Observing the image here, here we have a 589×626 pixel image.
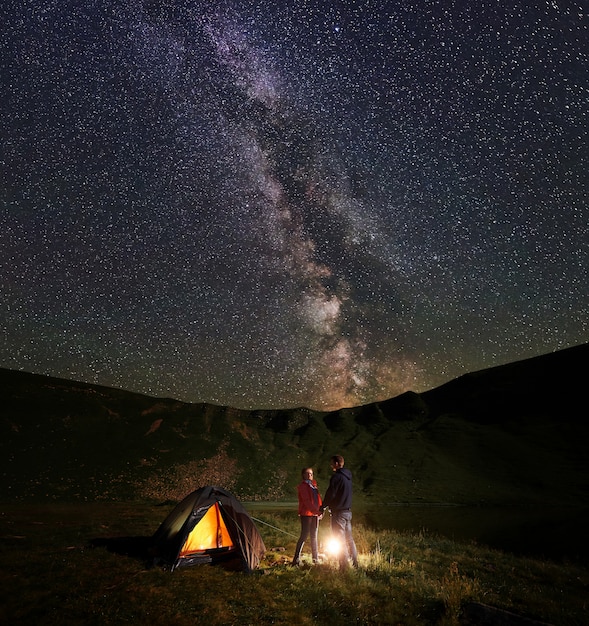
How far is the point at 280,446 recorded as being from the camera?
106688 millimetres

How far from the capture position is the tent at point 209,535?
38.3 feet

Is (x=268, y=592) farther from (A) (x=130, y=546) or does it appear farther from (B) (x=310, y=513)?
(A) (x=130, y=546)

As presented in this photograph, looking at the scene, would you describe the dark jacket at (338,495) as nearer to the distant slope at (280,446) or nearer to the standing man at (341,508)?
the standing man at (341,508)

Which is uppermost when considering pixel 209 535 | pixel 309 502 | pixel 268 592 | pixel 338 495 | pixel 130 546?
pixel 338 495

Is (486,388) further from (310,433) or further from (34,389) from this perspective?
(34,389)

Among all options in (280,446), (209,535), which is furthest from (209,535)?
(280,446)

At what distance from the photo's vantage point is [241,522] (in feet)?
41.1

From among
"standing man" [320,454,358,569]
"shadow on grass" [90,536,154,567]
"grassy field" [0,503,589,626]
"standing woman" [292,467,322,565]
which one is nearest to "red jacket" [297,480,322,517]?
"standing woman" [292,467,322,565]

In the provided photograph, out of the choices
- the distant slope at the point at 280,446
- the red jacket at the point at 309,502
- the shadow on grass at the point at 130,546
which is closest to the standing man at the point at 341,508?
the red jacket at the point at 309,502

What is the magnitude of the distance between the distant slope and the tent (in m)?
47.3

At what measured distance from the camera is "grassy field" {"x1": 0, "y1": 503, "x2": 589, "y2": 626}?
7.74 m

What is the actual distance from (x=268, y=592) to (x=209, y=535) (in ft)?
13.5

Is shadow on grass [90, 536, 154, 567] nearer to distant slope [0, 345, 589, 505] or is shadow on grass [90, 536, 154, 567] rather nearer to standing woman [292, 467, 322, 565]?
standing woman [292, 467, 322, 565]

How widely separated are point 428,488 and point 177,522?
8228cm
